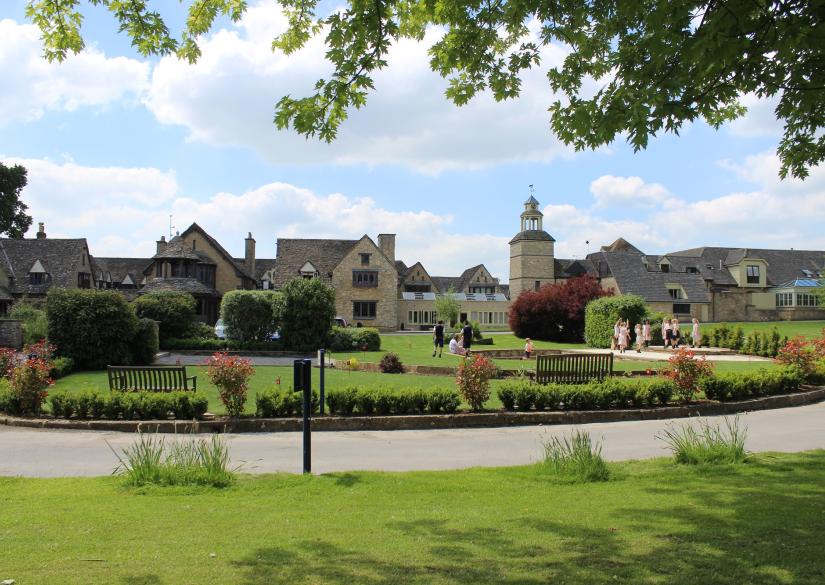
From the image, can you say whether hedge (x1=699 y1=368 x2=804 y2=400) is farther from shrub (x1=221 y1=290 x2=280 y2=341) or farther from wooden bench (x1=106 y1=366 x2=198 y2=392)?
shrub (x1=221 y1=290 x2=280 y2=341)

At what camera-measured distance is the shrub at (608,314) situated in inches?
1495

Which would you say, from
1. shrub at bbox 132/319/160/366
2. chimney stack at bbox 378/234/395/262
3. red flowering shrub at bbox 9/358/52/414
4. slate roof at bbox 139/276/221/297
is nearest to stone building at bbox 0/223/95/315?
slate roof at bbox 139/276/221/297

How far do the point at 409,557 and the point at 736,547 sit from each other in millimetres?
2423

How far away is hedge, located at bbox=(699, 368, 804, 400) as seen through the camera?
14953mm

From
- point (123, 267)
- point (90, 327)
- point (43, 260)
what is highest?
point (123, 267)

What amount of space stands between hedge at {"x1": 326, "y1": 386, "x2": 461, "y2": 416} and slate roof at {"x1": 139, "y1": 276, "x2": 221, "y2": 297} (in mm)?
41309

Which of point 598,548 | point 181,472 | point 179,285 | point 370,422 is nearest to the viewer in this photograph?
point 598,548

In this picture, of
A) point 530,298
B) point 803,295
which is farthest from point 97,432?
point 803,295

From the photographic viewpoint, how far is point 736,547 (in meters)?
4.73

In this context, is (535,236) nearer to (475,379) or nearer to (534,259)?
(534,259)

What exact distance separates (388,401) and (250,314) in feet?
81.9

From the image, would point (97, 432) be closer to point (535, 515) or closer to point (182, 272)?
point (535, 515)

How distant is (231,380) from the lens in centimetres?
1249

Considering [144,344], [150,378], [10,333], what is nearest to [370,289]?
[10,333]
